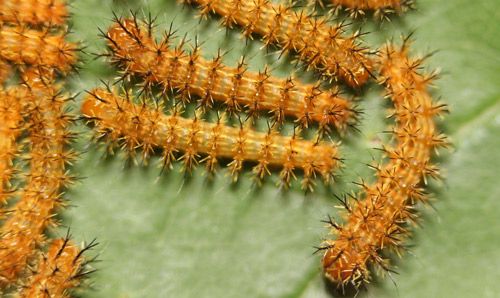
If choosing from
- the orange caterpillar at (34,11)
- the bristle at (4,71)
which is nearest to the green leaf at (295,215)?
the bristle at (4,71)

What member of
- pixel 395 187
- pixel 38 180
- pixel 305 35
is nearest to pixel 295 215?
pixel 395 187

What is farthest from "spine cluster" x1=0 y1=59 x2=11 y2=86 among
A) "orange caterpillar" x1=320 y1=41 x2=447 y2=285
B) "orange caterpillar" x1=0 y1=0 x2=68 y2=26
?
"orange caterpillar" x1=320 y1=41 x2=447 y2=285

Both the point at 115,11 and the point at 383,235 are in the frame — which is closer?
the point at 383,235

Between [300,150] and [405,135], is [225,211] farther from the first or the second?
[405,135]

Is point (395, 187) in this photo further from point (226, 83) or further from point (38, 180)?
point (38, 180)

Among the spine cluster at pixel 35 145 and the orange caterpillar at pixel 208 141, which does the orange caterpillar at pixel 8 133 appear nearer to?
the spine cluster at pixel 35 145

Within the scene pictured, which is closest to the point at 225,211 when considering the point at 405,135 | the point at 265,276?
the point at 265,276
